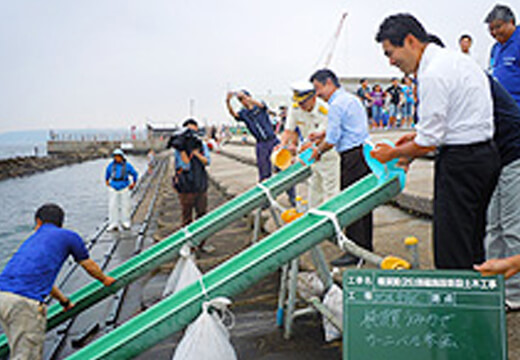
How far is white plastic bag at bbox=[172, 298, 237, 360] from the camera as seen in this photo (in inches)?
102

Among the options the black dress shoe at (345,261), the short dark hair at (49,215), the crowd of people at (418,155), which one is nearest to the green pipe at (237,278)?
the crowd of people at (418,155)

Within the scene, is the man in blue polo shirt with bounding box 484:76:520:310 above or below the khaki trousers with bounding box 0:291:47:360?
above

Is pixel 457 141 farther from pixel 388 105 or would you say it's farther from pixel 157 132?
pixel 157 132

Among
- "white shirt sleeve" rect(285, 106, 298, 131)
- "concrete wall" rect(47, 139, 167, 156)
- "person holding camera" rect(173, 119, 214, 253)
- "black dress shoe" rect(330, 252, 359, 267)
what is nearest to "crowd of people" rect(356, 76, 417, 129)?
"person holding camera" rect(173, 119, 214, 253)

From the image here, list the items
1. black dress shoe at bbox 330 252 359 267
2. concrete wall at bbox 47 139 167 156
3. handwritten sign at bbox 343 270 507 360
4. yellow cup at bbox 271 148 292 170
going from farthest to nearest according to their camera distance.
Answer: concrete wall at bbox 47 139 167 156 < yellow cup at bbox 271 148 292 170 < black dress shoe at bbox 330 252 359 267 < handwritten sign at bbox 343 270 507 360

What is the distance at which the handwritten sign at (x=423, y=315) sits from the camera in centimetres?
187

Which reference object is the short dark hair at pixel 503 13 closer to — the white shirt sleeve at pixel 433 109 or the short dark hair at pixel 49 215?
the white shirt sleeve at pixel 433 109

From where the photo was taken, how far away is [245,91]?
6.49 metres

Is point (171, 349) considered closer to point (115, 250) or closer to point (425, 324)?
point (425, 324)

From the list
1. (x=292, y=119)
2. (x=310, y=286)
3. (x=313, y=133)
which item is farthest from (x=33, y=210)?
(x=310, y=286)

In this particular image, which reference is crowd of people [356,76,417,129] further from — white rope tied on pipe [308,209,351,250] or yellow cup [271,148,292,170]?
white rope tied on pipe [308,209,351,250]

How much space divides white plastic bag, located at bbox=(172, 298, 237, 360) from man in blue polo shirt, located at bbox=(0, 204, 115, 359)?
1.72 metres

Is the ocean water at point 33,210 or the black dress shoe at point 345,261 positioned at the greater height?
the black dress shoe at point 345,261

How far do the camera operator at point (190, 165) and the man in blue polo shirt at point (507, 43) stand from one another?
4397 mm
